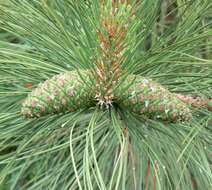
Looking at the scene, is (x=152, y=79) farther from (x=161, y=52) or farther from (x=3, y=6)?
(x=3, y=6)

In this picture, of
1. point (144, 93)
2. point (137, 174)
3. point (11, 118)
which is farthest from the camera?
point (137, 174)

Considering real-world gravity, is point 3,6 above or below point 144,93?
above

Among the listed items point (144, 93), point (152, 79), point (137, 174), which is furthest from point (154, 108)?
point (137, 174)
